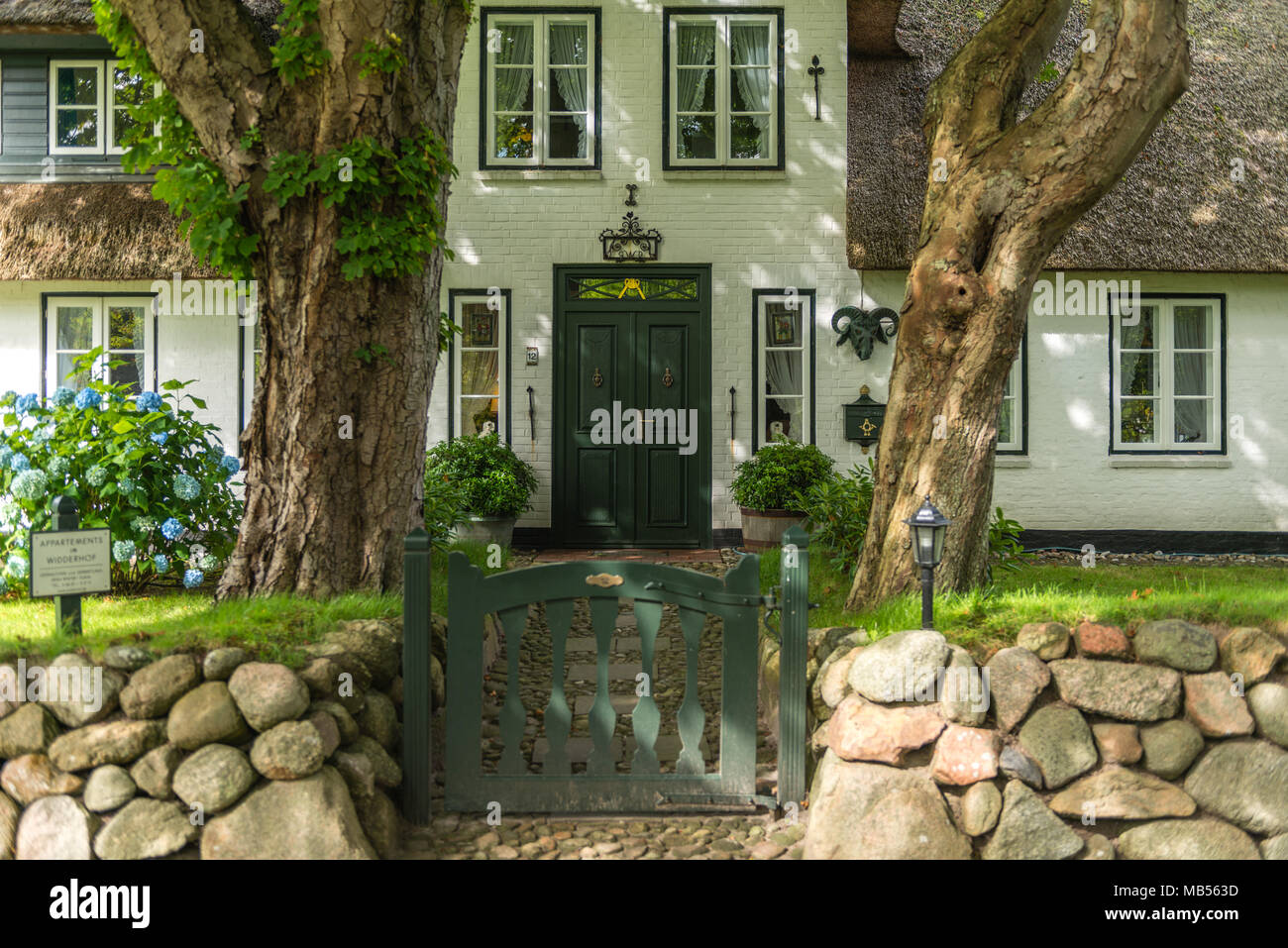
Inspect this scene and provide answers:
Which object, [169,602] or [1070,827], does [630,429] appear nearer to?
[169,602]

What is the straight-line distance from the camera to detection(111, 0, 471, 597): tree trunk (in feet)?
13.6

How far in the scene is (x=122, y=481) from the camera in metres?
4.67

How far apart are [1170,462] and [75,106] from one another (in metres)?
Result: 12.0

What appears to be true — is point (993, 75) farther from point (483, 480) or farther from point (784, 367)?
point (483, 480)

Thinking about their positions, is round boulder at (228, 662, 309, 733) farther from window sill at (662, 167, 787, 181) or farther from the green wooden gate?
window sill at (662, 167, 787, 181)

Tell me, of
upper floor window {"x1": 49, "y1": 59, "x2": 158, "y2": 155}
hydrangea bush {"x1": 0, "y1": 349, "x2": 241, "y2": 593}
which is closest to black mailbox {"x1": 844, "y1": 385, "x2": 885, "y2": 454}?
hydrangea bush {"x1": 0, "y1": 349, "x2": 241, "y2": 593}

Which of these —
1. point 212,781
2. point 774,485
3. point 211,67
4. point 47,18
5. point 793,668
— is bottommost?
point 212,781

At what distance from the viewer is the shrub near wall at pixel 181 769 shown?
322 cm

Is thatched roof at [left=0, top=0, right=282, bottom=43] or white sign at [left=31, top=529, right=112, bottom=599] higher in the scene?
thatched roof at [left=0, top=0, right=282, bottom=43]

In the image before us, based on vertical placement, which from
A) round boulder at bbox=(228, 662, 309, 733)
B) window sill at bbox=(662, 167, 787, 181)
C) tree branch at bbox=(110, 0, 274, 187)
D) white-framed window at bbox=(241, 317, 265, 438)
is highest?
window sill at bbox=(662, 167, 787, 181)

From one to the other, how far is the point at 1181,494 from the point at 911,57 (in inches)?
215

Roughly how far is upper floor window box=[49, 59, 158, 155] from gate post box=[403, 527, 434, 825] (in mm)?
8390

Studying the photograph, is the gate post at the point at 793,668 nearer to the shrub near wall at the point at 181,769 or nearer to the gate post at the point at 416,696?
the gate post at the point at 416,696

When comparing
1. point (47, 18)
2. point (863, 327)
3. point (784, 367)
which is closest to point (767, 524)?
point (784, 367)
